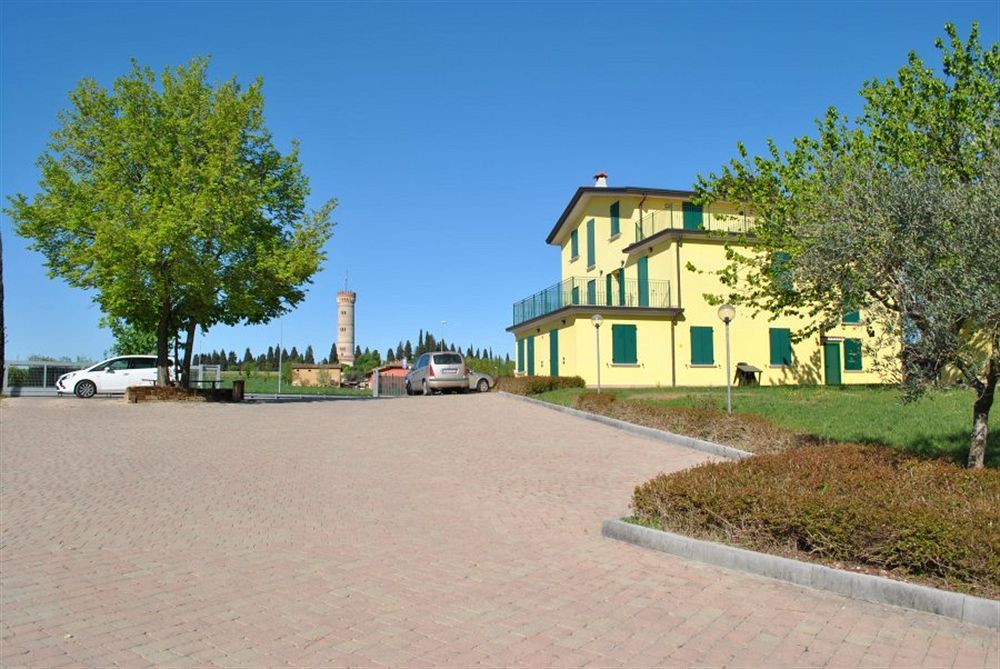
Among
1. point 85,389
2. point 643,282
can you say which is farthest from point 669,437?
point 85,389

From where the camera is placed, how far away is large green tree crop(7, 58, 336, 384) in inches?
858

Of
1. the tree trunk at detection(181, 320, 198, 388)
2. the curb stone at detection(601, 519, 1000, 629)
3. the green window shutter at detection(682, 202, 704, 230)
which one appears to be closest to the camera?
the curb stone at detection(601, 519, 1000, 629)

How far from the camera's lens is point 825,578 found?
5.26m

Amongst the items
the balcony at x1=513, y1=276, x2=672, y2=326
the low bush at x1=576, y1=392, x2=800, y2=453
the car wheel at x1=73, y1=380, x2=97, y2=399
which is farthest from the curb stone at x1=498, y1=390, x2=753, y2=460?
the car wheel at x1=73, y1=380, x2=97, y2=399

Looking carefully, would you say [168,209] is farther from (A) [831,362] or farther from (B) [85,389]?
(A) [831,362]

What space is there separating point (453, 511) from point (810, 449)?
4138mm

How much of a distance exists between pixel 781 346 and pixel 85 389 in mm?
26041

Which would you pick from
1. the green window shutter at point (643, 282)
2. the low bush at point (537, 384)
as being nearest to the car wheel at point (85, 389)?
the low bush at point (537, 384)

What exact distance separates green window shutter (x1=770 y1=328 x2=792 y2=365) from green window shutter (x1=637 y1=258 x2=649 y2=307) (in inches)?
195

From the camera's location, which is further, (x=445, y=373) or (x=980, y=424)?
(x=445, y=373)

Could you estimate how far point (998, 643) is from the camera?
14.0ft

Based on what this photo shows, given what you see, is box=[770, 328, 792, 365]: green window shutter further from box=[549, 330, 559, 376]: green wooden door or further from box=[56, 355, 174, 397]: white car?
box=[56, 355, 174, 397]: white car

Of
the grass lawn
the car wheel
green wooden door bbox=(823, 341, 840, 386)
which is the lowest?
the grass lawn

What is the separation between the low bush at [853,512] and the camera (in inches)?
194
